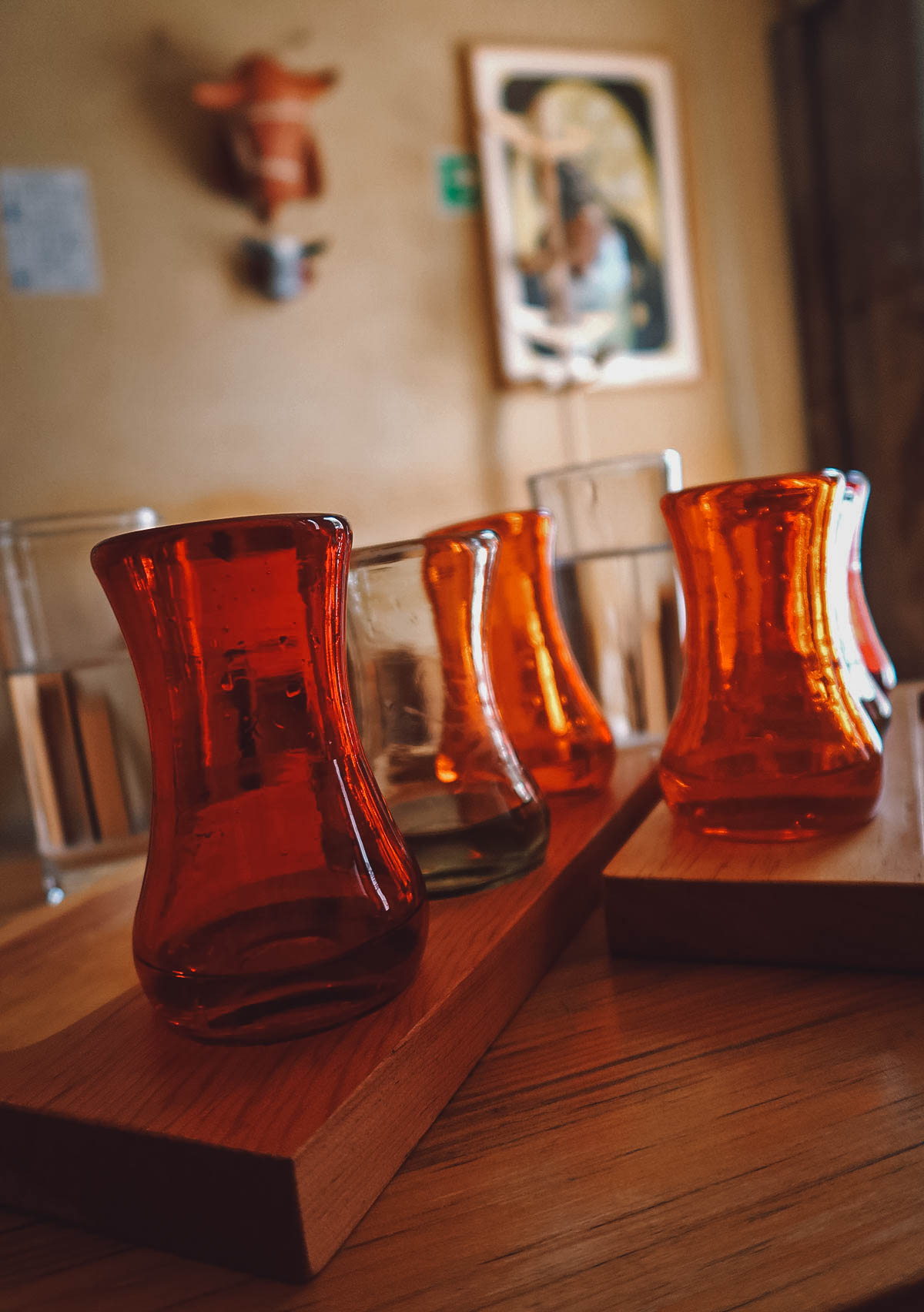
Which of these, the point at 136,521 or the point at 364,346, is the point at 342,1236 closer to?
the point at 136,521

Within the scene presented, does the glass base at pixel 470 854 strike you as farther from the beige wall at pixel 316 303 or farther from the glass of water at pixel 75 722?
the beige wall at pixel 316 303

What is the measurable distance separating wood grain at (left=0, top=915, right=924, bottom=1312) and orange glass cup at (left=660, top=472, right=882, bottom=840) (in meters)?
0.08

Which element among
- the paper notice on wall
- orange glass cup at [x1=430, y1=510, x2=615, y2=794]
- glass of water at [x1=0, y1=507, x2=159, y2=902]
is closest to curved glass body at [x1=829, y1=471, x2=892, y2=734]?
orange glass cup at [x1=430, y1=510, x2=615, y2=794]

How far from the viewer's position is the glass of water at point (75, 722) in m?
0.62

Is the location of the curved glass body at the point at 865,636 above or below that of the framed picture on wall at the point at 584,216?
below

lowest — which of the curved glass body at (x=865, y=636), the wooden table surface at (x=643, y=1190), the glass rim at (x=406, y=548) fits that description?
the wooden table surface at (x=643, y=1190)

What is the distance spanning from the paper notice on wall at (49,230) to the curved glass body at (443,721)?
0.94m

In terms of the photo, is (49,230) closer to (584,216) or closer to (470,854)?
(584,216)

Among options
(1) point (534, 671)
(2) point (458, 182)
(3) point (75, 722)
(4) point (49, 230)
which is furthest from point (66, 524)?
(2) point (458, 182)

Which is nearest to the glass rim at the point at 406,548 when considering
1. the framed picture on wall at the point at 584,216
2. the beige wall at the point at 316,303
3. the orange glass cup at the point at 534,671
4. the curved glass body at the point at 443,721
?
the curved glass body at the point at 443,721

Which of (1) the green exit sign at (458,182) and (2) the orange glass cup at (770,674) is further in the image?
(1) the green exit sign at (458,182)

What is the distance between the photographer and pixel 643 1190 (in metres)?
0.25

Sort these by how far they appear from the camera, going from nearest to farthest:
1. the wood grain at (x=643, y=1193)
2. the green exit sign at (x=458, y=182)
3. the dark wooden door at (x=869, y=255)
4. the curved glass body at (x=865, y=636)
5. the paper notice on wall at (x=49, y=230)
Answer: the wood grain at (x=643, y=1193), the curved glass body at (x=865, y=636), the paper notice on wall at (x=49, y=230), the green exit sign at (x=458, y=182), the dark wooden door at (x=869, y=255)

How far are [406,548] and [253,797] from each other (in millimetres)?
132
